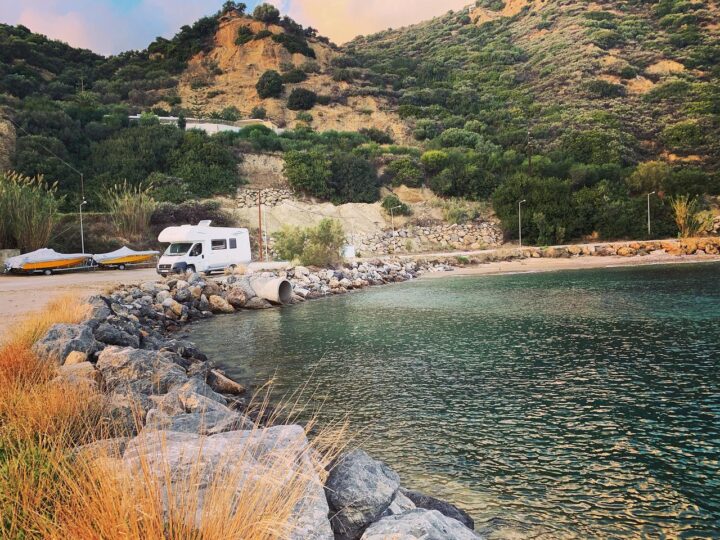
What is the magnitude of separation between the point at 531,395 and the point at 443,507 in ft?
13.8

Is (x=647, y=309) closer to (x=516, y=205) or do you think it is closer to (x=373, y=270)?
(x=373, y=270)

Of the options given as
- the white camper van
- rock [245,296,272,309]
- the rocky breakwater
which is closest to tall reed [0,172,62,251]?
the white camper van

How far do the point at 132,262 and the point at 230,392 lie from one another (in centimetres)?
2498

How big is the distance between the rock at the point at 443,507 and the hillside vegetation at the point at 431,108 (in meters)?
43.1

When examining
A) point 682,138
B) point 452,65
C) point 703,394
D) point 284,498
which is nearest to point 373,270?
point 703,394

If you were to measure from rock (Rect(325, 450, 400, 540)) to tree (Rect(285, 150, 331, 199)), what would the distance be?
47.3 m

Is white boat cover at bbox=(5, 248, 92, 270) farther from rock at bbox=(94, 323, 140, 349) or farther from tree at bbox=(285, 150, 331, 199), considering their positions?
tree at bbox=(285, 150, 331, 199)

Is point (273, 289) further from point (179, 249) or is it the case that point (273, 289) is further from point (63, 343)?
point (63, 343)

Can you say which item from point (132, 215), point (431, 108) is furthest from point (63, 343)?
point (431, 108)

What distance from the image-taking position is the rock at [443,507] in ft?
15.9

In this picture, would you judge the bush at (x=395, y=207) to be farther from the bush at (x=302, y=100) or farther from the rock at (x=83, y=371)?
the rock at (x=83, y=371)

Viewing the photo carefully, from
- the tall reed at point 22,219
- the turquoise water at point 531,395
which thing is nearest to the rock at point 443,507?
the turquoise water at point 531,395

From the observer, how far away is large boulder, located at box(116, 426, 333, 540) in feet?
10.2

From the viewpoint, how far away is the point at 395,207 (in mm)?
48344
